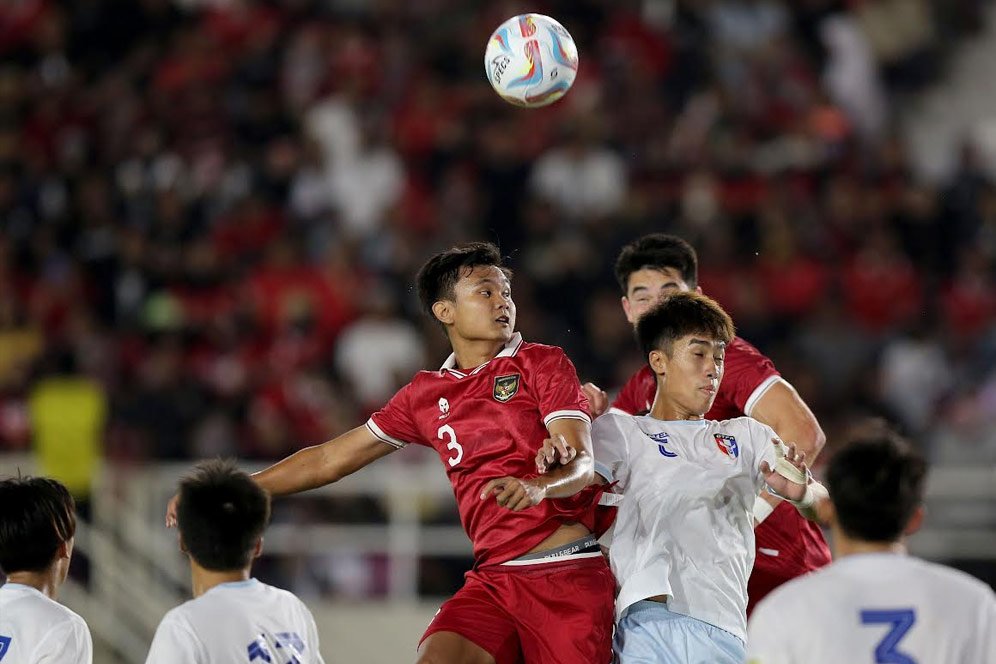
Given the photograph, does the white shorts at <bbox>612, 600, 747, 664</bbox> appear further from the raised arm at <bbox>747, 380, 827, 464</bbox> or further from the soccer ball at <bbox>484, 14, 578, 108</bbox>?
the soccer ball at <bbox>484, 14, 578, 108</bbox>

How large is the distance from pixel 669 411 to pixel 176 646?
1731 mm

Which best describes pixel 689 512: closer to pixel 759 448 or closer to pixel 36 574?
pixel 759 448

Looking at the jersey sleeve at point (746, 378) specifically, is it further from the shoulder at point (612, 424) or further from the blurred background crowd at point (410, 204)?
the blurred background crowd at point (410, 204)

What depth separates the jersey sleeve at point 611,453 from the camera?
4660 millimetres

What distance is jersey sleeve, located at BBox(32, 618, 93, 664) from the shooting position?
4.15 metres

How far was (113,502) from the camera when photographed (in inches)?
385

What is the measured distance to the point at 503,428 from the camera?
4812 millimetres

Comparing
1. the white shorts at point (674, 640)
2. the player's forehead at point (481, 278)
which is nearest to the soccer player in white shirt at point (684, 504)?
the white shorts at point (674, 640)

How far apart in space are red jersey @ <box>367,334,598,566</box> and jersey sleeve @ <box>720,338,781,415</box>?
61 cm

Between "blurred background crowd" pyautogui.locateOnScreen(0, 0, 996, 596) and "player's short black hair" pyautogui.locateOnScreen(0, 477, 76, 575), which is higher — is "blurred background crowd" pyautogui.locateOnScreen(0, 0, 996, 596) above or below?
above

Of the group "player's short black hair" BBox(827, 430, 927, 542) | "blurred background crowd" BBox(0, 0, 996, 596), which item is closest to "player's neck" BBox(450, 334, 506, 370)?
"player's short black hair" BBox(827, 430, 927, 542)

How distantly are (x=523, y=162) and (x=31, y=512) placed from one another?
7688 millimetres

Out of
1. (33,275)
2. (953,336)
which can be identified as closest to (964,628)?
(953,336)

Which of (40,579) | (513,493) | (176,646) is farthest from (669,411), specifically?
(40,579)
